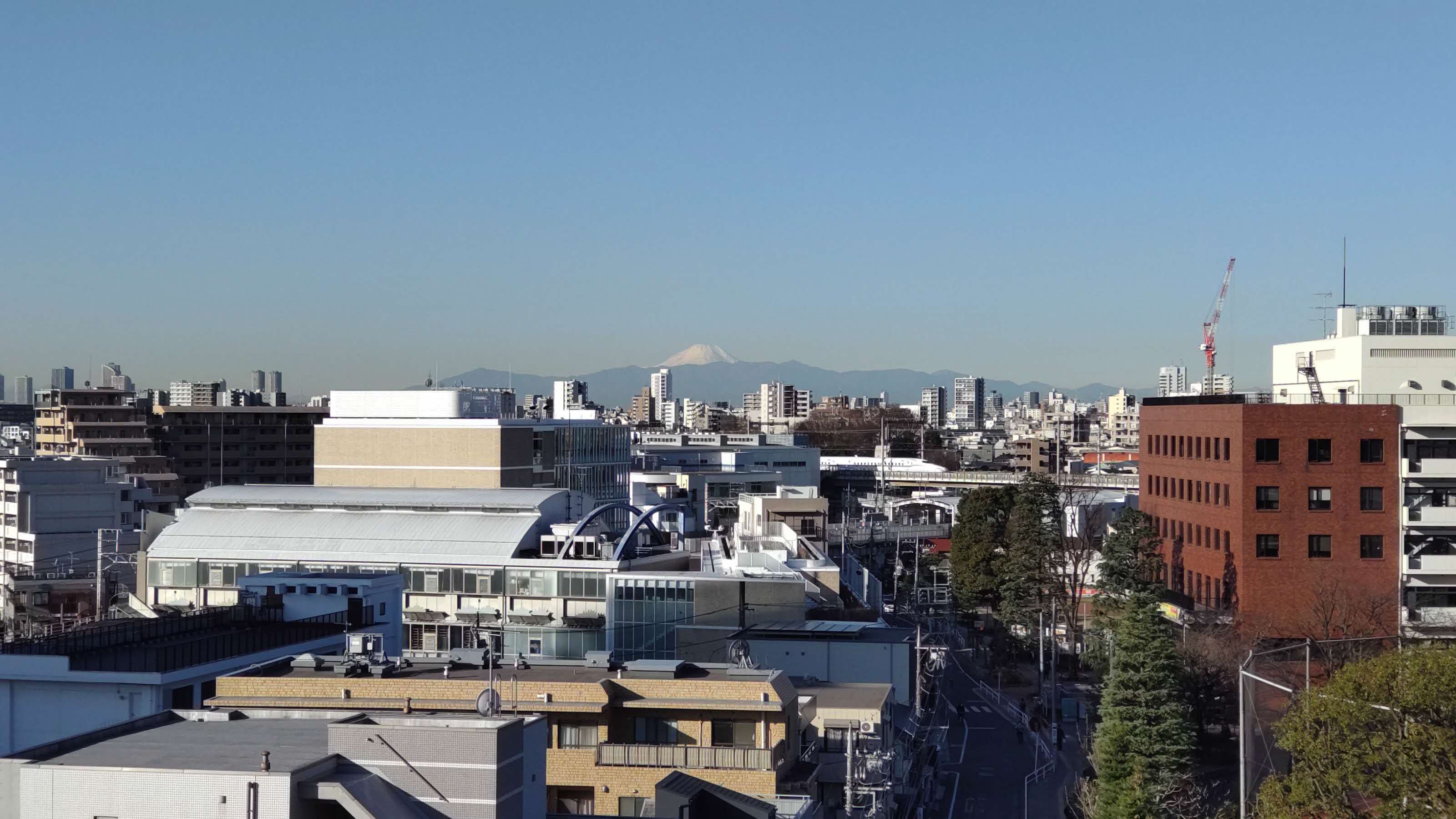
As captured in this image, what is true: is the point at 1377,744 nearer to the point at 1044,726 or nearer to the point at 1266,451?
the point at 1044,726

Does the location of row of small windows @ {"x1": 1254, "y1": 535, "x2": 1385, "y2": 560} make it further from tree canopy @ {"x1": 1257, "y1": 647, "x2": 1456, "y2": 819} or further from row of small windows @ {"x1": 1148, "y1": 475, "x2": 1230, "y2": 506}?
tree canopy @ {"x1": 1257, "y1": 647, "x2": 1456, "y2": 819}

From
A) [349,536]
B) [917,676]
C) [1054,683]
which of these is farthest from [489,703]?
[349,536]

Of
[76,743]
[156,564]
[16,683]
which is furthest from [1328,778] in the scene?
[156,564]

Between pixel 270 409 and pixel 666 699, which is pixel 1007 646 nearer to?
pixel 666 699

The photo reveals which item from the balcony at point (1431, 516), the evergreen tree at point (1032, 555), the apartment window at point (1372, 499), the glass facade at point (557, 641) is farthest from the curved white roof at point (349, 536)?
the balcony at point (1431, 516)

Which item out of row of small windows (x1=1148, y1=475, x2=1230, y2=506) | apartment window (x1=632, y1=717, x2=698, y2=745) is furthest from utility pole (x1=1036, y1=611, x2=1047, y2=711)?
apartment window (x1=632, y1=717, x2=698, y2=745)
